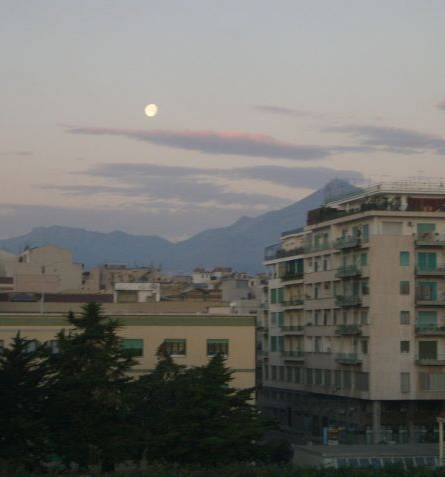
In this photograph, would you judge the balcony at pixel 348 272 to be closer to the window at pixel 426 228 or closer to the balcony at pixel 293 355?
the window at pixel 426 228

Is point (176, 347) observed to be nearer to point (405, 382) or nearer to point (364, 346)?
point (364, 346)

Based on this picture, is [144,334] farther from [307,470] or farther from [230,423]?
[307,470]

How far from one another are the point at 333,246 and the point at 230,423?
106ft

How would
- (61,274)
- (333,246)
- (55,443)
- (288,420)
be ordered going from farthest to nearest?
(61,274)
(288,420)
(333,246)
(55,443)

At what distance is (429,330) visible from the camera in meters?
70.1

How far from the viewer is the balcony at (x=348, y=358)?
7131cm

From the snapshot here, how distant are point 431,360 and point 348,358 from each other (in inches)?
214

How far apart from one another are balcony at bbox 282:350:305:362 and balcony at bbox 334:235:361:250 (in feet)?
34.6

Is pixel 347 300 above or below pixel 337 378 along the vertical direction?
above

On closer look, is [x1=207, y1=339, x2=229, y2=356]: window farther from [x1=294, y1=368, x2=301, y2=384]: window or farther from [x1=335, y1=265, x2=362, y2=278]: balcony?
[x1=294, y1=368, x2=301, y2=384]: window

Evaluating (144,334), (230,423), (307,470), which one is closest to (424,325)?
(144,334)

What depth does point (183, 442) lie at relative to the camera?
44.4 metres

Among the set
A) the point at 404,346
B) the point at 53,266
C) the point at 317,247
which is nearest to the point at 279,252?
the point at 317,247

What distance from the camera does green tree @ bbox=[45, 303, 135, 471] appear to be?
146 feet
